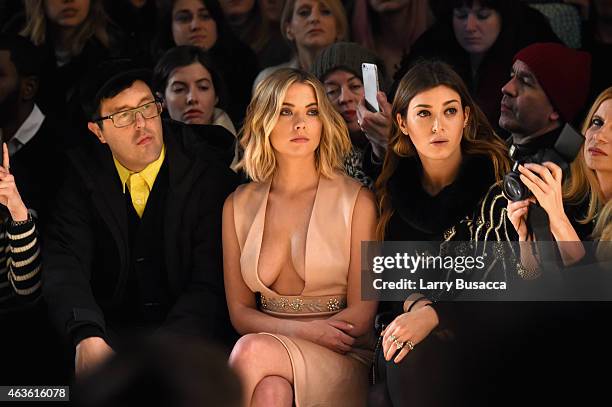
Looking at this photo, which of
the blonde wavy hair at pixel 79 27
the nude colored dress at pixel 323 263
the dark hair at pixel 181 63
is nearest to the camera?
the nude colored dress at pixel 323 263

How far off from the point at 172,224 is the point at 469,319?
3.21 feet

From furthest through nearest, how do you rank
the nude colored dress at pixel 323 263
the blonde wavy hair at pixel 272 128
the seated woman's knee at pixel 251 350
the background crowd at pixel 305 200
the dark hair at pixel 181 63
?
the dark hair at pixel 181 63 → the blonde wavy hair at pixel 272 128 → the nude colored dress at pixel 323 263 → the background crowd at pixel 305 200 → the seated woman's knee at pixel 251 350

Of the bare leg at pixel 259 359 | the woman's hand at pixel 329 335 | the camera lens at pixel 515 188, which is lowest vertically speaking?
the bare leg at pixel 259 359

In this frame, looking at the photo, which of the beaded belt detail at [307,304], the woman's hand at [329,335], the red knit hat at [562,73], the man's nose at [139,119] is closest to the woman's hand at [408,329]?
the woman's hand at [329,335]

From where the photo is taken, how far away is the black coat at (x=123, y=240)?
10.3ft

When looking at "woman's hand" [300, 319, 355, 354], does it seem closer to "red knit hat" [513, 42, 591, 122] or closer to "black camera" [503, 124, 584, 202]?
"black camera" [503, 124, 584, 202]

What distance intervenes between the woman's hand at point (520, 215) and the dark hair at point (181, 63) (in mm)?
1324

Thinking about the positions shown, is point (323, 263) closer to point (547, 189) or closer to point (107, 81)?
point (547, 189)

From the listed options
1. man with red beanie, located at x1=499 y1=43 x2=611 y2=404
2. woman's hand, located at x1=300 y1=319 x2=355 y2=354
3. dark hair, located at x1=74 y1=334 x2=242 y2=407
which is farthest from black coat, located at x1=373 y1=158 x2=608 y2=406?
Answer: dark hair, located at x1=74 y1=334 x2=242 y2=407

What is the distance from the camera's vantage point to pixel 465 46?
3.70 meters

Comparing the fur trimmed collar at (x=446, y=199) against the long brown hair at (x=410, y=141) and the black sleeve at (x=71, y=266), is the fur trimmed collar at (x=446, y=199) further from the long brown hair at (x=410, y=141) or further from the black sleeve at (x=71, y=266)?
the black sleeve at (x=71, y=266)

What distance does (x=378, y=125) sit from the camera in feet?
10.6

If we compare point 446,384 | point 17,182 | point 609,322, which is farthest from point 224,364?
point 17,182

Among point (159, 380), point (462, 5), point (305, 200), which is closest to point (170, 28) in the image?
point (462, 5)
